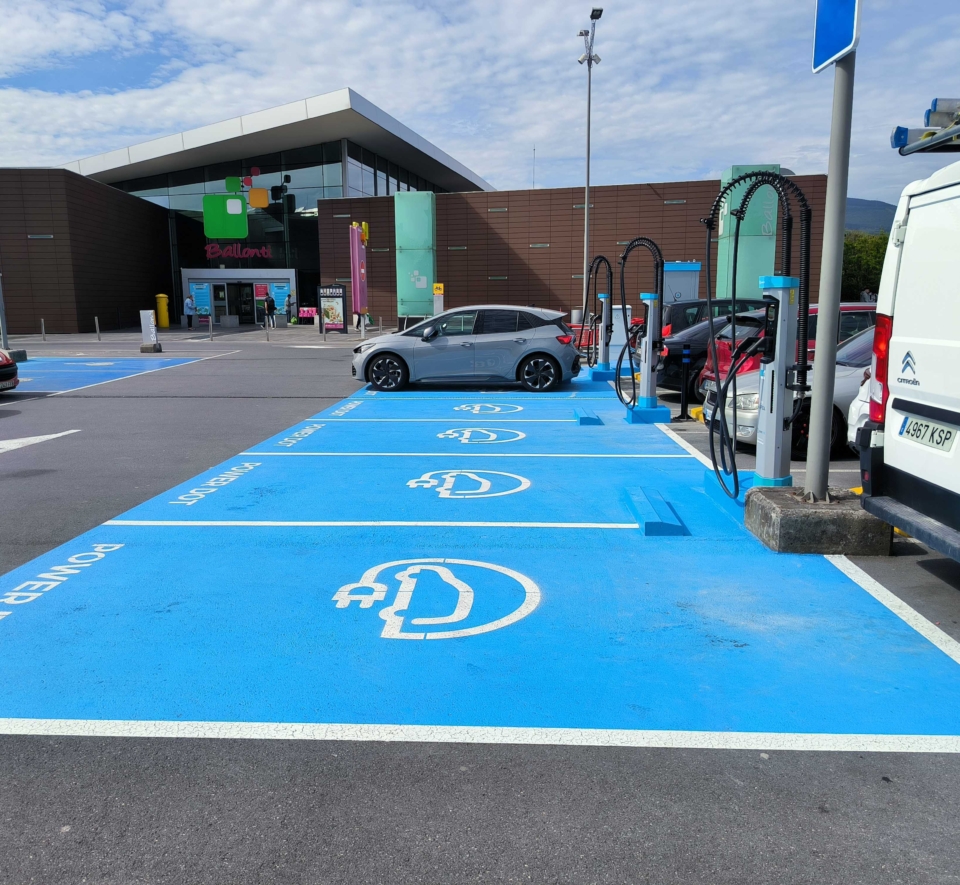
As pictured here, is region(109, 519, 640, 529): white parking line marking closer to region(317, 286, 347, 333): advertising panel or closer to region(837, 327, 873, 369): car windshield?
region(837, 327, 873, 369): car windshield

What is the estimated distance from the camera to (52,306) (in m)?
36.3

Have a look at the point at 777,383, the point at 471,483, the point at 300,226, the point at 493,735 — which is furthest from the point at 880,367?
the point at 300,226

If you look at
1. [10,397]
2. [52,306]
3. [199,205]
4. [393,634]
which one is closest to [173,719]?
[393,634]

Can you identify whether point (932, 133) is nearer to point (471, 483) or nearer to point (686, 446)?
point (471, 483)

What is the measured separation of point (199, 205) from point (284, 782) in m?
48.5

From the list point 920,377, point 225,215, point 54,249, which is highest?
point 225,215

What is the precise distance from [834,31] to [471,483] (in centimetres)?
457

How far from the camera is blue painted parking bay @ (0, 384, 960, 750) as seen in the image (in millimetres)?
3410

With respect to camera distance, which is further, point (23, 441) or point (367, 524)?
point (23, 441)

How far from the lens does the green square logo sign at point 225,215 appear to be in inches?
1767

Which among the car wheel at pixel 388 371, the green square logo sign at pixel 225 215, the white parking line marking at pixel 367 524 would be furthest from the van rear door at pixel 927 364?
the green square logo sign at pixel 225 215

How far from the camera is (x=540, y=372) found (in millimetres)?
14617

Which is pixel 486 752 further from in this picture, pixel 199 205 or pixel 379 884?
pixel 199 205

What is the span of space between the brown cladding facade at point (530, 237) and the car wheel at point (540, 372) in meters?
23.9
